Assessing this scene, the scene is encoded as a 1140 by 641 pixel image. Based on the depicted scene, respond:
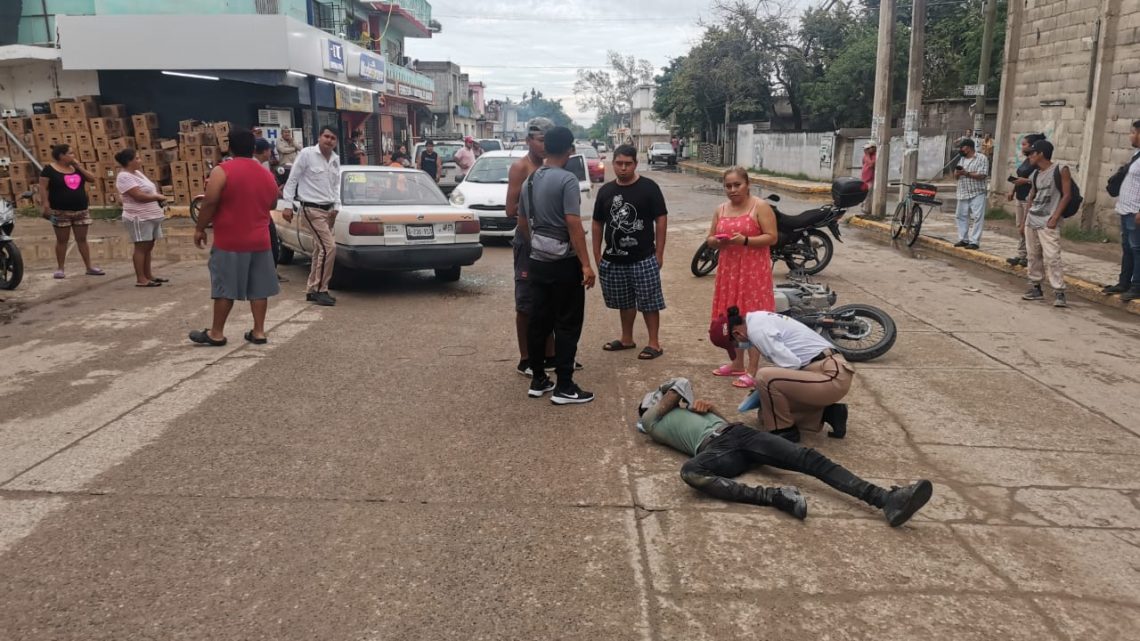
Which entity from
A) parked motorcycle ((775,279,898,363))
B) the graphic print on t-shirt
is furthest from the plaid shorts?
parked motorcycle ((775,279,898,363))

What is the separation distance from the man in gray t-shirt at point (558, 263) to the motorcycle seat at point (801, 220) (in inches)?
196

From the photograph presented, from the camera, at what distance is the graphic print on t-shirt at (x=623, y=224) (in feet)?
21.1

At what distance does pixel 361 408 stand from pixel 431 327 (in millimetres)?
2457

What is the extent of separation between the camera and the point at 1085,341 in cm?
759

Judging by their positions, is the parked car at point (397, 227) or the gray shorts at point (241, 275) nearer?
the gray shorts at point (241, 275)

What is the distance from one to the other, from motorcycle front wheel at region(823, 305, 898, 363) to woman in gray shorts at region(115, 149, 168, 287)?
7406 mm

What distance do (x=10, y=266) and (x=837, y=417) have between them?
30.2 ft

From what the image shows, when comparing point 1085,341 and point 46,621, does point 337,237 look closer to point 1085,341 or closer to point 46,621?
point 46,621

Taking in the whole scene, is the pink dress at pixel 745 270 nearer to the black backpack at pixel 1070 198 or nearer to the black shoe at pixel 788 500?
the black shoe at pixel 788 500

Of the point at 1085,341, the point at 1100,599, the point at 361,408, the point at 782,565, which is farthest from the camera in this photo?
the point at 1085,341

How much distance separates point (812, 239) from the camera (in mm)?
11156

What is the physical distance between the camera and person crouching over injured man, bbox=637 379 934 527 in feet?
12.6

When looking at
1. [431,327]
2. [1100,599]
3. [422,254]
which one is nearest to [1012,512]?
[1100,599]

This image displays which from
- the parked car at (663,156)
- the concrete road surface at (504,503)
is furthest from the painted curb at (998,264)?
the parked car at (663,156)
